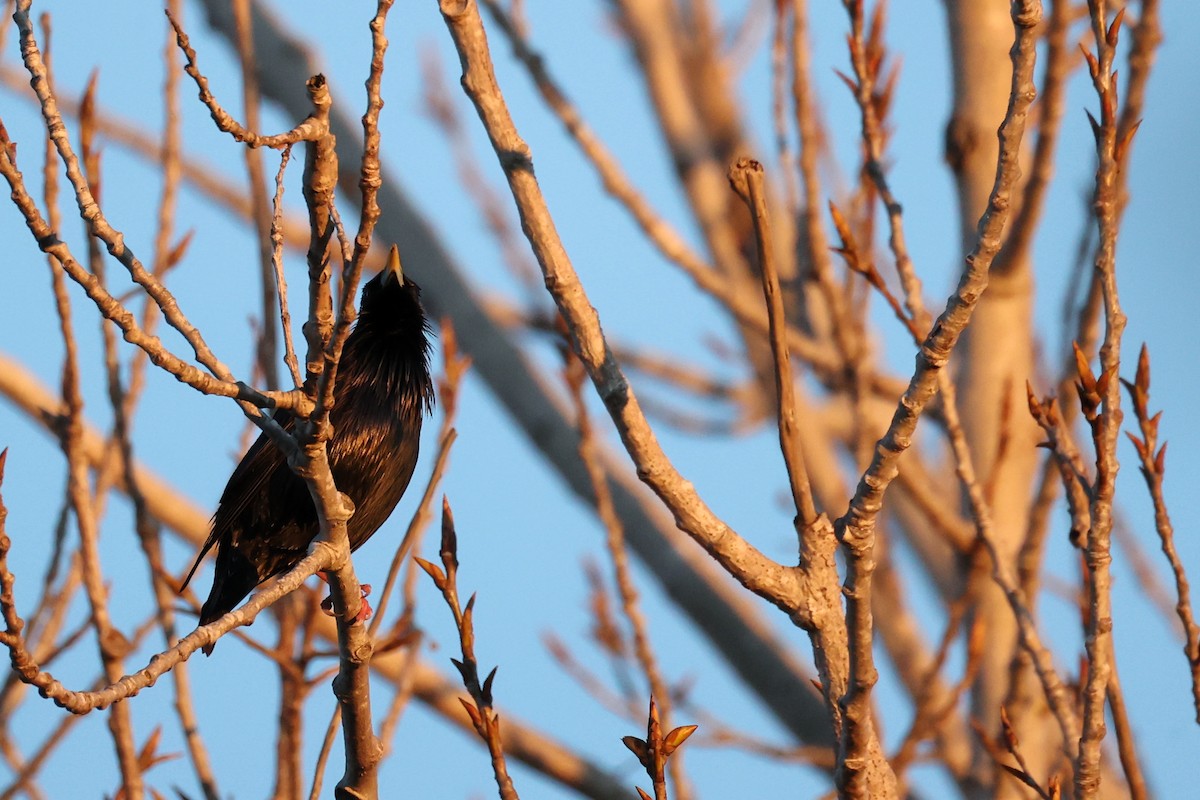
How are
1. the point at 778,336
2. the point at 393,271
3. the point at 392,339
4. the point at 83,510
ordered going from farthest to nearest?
the point at 392,339
the point at 393,271
the point at 83,510
the point at 778,336

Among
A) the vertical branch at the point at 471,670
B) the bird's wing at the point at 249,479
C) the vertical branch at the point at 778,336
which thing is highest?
the bird's wing at the point at 249,479

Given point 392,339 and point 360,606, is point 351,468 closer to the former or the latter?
point 392,339

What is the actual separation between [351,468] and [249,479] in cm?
28

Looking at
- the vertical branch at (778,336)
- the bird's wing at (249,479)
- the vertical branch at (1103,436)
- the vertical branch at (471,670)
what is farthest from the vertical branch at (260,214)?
the vertical branch at (1103,436)

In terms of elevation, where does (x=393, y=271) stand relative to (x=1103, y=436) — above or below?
above

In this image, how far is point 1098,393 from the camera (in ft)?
7.48

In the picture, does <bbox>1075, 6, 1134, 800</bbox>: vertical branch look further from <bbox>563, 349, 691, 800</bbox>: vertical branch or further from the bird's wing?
the bird's wing

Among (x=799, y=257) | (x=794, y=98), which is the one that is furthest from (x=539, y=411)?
(x=794, y=98)

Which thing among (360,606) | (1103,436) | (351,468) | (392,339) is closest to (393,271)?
(392,339)

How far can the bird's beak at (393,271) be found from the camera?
3396mm

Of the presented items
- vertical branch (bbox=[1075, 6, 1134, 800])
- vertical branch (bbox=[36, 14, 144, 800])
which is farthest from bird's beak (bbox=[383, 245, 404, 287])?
vertical branch (bbox=[1075, 6, 1134, 800])

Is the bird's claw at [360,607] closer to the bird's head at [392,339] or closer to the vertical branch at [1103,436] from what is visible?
the bird's head at [392,339]

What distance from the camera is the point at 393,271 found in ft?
12.0

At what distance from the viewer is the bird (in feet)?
11.5
